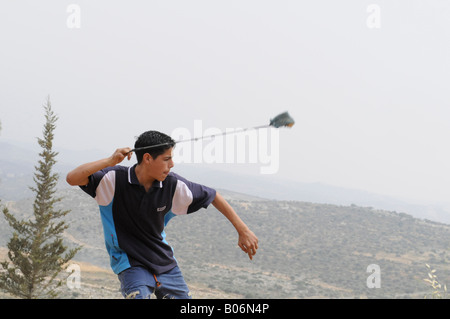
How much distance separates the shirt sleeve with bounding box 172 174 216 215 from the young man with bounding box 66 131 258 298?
2.5 inches

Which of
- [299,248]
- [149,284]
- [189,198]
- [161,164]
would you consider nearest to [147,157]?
[161,164]

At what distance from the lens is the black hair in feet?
14.8

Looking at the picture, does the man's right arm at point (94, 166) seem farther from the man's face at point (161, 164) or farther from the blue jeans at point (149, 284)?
the blue jeans at point (149, 284)

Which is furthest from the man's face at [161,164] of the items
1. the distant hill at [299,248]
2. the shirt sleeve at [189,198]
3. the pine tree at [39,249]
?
the distant hill at [299,248]

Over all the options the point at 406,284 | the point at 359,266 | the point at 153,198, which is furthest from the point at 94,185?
the point at 359,266

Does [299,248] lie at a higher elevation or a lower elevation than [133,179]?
lower

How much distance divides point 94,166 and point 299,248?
6666cm

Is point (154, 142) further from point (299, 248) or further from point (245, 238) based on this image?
point (299, 248)

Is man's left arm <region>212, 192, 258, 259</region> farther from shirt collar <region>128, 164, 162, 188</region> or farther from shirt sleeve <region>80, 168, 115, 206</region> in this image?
shirt sleeve <region>80, 168, 115, 206</region>

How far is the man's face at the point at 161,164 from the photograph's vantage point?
4.52m

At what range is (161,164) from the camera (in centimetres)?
453
